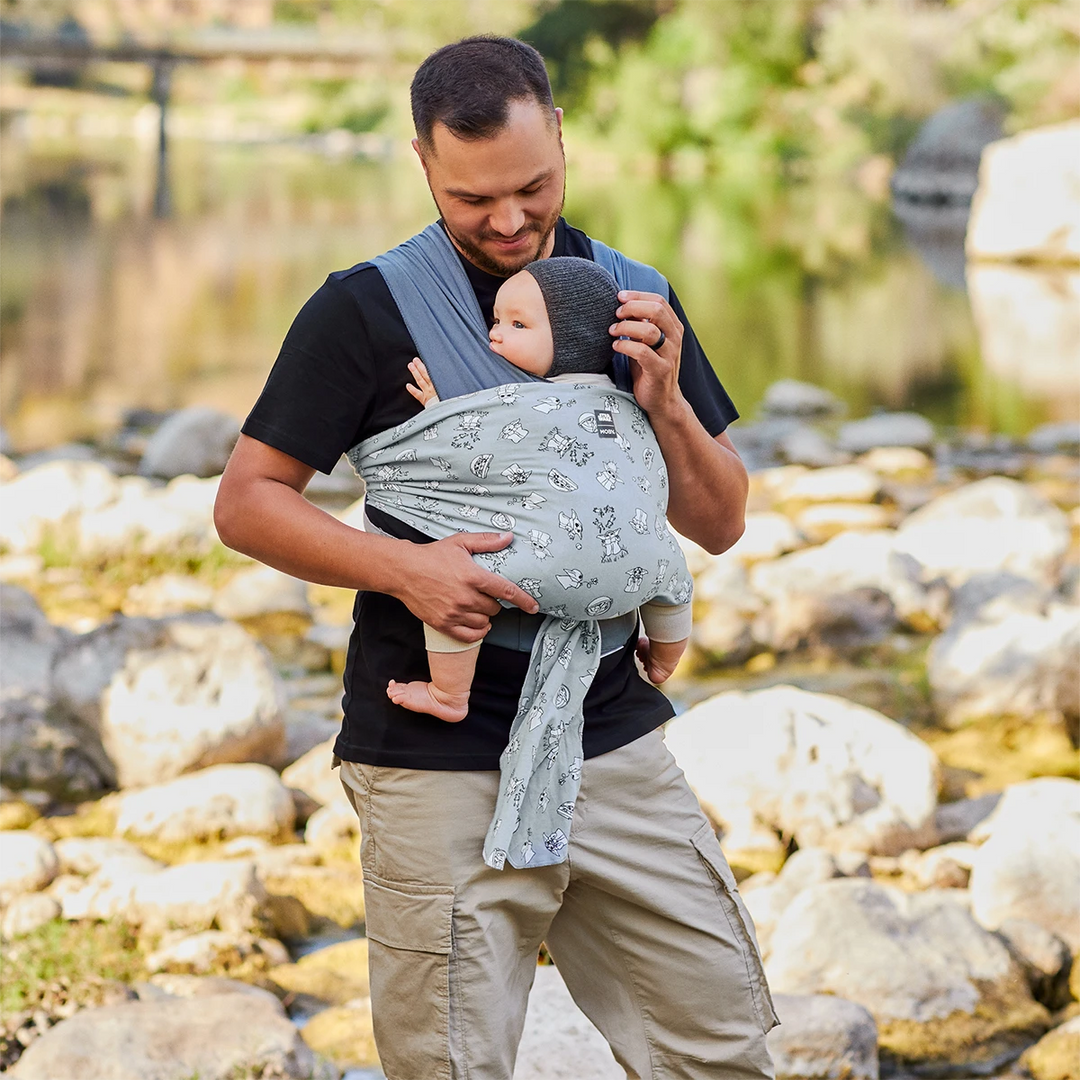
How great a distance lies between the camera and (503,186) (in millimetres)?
1747

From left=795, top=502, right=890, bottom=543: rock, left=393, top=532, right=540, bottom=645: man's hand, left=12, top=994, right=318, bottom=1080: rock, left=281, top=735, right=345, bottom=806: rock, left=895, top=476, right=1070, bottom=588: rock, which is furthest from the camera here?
left=795, top=502, right=890, bottom=543: rock

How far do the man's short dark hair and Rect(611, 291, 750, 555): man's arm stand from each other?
0.25m

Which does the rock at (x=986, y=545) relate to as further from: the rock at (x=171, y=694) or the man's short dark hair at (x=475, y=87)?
the man's short dark hair at (x=475, y=87)

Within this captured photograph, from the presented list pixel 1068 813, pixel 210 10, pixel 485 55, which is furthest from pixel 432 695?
pixel 210 10

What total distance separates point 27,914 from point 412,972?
169cm

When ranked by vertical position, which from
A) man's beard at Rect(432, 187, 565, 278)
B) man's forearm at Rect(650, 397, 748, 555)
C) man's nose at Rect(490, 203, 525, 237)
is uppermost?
man's nose at Rect(490, 203, 525, 237)

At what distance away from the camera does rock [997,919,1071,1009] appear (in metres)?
3.01

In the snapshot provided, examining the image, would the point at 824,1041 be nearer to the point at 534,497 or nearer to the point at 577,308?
the point at 534,497

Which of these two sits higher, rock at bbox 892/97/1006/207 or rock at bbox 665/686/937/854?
rock at bbox 892/97/1006/207

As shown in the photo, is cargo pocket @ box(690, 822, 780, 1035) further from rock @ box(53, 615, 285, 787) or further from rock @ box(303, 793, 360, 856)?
rock @ box(53, 615, 285, 787)

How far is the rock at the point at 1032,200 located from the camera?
17.5 meters

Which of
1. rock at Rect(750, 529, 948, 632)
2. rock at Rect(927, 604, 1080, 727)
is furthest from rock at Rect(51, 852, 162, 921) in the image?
rock at Rect(750, 529, 948, 632)

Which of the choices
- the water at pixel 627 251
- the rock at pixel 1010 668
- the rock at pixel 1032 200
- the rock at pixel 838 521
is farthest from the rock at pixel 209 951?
the rock at pixel 1032 200

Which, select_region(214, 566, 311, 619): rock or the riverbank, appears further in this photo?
select_region(214, 566, 311, 619): rock
